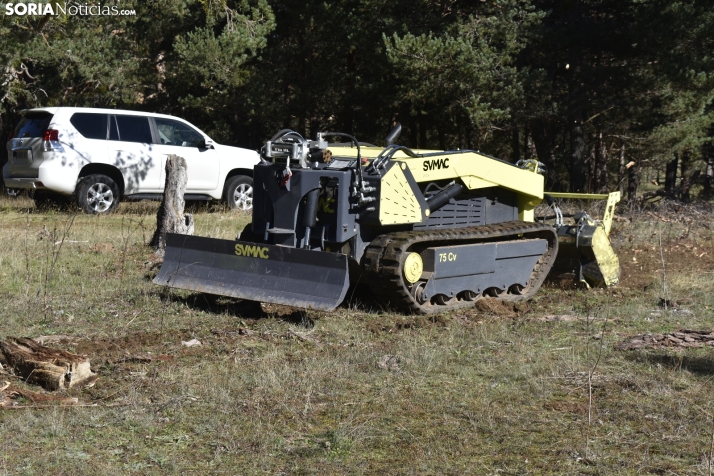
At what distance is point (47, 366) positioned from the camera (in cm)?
636

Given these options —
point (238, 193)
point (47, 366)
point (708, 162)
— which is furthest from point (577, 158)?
point (47, 366)

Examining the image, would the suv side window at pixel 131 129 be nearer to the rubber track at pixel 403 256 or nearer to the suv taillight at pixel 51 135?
the suv taillight at pixel 51 135

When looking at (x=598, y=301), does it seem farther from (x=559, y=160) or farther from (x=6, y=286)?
(x=559, y=160)

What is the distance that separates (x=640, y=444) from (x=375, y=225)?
13.7 ft

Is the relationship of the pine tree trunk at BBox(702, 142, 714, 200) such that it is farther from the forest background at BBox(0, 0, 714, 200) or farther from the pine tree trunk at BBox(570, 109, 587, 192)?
the pine tree trunk at BBox(570, 109, 587, 192)

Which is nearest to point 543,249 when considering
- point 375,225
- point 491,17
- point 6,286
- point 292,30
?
point 375,225

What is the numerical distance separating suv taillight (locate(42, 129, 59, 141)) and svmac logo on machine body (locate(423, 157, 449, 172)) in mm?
8856

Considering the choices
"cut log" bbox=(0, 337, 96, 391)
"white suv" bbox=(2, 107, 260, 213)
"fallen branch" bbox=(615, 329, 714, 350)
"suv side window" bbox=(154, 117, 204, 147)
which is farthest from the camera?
"suv side window" bbox=(154, 117, 204, 147)

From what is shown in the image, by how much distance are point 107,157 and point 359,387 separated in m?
11.2

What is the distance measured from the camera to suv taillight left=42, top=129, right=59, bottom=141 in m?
15.8

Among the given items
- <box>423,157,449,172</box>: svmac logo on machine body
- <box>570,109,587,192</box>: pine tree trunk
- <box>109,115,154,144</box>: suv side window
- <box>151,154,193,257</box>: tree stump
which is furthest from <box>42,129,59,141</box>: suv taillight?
<box>570,109,587,192</box>: pine tree trunk

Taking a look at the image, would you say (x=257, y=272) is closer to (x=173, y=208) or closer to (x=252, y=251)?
(x=252, y=251)

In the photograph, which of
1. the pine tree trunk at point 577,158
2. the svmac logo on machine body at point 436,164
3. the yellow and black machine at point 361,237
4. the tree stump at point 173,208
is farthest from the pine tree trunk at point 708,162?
the svmac logo on machine body at point 436,164

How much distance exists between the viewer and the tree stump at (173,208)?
1230 centimetres
